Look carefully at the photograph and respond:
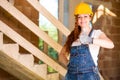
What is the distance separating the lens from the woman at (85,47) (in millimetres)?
2488

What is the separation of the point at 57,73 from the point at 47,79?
0.56 feet

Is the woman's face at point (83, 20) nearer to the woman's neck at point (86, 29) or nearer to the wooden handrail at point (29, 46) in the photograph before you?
the woman's neck at point (86, 29)


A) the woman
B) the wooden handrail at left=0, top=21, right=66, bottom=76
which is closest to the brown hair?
the woman

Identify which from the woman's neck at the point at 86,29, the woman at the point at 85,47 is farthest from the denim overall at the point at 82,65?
the woman's neck at the point at 86,29

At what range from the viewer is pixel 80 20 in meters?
2.54

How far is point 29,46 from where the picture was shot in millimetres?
3375

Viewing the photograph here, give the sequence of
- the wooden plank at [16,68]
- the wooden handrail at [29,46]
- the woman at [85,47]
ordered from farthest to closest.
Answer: the wooden plank at [16,68]
the wooden handrail at [29,46]
the woman at [85,47]

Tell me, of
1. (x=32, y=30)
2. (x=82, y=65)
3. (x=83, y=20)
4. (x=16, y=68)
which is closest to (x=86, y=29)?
(x=83, y=20)

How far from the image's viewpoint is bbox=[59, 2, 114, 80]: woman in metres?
2.49

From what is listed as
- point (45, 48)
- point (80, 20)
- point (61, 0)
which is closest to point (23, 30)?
point (45, 48)

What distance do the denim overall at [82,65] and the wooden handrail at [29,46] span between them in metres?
0.94

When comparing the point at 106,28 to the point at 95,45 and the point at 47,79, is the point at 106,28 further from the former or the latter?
the point at 95,45

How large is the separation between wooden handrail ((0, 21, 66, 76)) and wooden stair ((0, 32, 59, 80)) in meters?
0.05

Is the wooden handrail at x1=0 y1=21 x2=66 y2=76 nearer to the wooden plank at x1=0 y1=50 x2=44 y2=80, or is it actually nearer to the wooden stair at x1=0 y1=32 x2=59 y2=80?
the wooden stair at x1=0 y1=32 x2=59 y2=80
